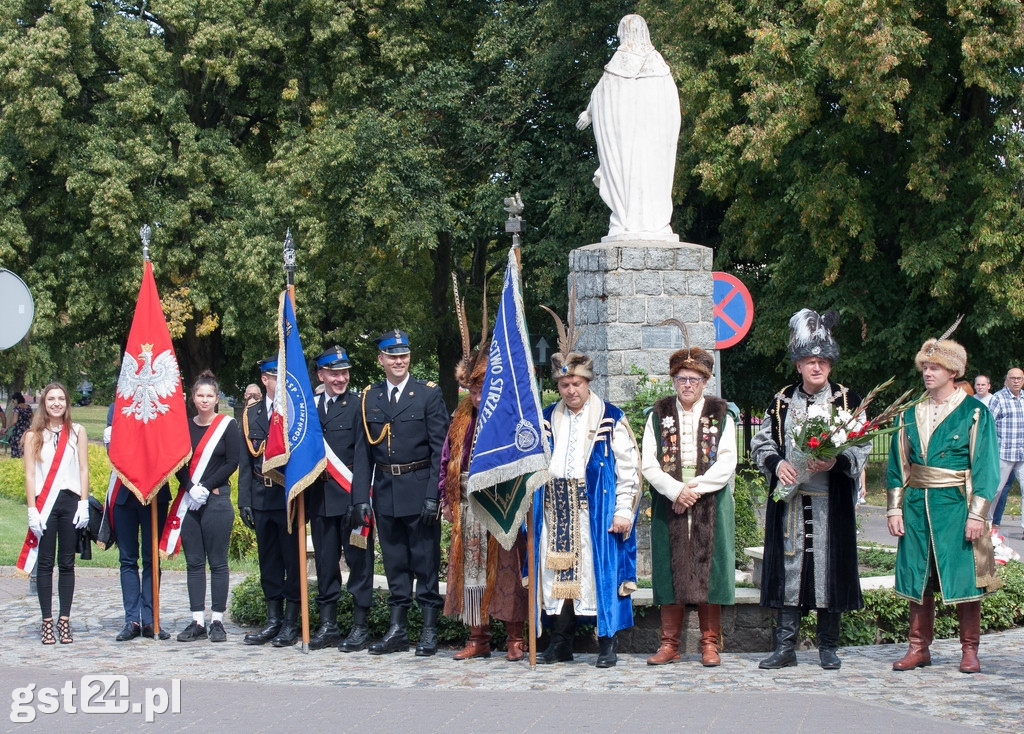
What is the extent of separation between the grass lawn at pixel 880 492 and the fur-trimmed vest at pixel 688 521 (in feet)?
35.7

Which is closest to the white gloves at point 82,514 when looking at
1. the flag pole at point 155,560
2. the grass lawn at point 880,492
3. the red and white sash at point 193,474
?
the flag pole at point 155,560

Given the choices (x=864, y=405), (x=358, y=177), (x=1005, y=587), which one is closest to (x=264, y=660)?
(x=864, y=405)

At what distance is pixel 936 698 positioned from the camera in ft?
23.9

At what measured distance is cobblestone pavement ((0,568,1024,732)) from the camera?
6793 mm

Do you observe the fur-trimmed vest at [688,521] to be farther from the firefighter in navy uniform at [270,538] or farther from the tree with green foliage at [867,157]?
the tree with green foliage at [867,157]

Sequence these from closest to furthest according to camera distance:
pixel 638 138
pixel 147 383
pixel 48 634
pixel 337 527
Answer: pixel 337 527, pixel 48 634, pixel 147 383, pixel 638 138

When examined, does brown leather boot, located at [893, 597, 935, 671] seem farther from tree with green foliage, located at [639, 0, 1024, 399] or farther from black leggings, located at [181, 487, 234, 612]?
tree with green foliage, located at [639, 0, 1024, 399]

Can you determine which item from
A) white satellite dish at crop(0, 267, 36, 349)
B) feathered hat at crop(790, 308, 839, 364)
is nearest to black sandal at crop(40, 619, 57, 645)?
white satellite dish at crop(0, 267, 36, 349)

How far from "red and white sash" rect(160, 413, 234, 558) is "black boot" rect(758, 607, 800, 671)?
4.01 meters

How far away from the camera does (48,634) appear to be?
30.9 feet

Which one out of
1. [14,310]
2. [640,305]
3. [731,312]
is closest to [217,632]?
[14,310]

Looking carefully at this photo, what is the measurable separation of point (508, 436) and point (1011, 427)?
8370 mm

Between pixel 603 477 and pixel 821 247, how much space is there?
1276 cm

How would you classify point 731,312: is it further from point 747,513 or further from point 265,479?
Result: point 265,479
